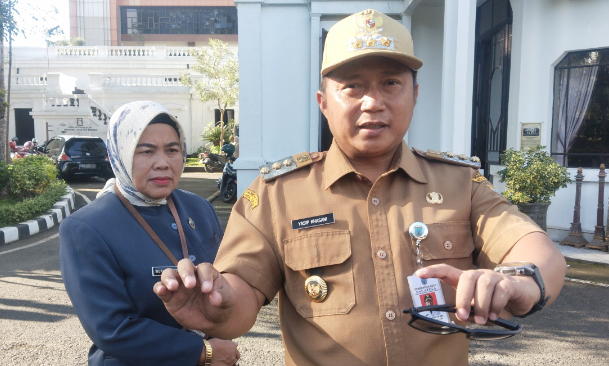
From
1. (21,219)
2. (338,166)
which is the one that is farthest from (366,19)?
(21,219)

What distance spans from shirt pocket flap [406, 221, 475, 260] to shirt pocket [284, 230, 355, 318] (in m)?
0.21

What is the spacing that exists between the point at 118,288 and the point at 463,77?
5.40m

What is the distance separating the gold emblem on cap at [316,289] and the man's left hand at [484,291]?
1.46 ft

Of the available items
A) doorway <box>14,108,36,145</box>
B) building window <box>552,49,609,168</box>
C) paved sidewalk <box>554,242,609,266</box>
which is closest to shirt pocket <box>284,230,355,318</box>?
paved sidewalk <box>554,242,609,266</box>

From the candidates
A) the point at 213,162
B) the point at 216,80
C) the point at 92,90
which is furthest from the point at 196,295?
the point at 92,90

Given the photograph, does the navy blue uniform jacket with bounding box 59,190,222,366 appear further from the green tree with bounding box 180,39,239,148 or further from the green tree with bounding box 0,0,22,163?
the green tree with bounding box 180,39,239,148

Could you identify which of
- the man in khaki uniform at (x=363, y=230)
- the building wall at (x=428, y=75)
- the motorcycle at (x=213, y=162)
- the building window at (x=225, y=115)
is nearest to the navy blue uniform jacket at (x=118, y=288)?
the man in khaki uniform at (x=363, y=230)

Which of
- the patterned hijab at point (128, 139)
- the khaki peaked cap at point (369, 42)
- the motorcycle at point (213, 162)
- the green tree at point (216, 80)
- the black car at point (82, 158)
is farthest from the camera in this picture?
the green tree at point (216, 80)

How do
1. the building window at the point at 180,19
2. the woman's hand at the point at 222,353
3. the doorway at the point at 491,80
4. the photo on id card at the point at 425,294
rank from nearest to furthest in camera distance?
1. the photo on id card at the point at 425,294
2. the woman's hand at the point at 222,353
3. the doorway at the point at 491,80
4. the building window at the point at 180,19

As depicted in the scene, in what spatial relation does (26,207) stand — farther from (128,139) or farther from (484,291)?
(484,291)

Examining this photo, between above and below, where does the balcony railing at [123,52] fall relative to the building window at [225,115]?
above

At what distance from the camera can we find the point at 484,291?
100 cm

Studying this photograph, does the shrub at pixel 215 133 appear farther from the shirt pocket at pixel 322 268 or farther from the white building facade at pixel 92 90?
the shirt pocket at pixel 322 268

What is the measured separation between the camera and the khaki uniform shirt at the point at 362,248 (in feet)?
4.51
